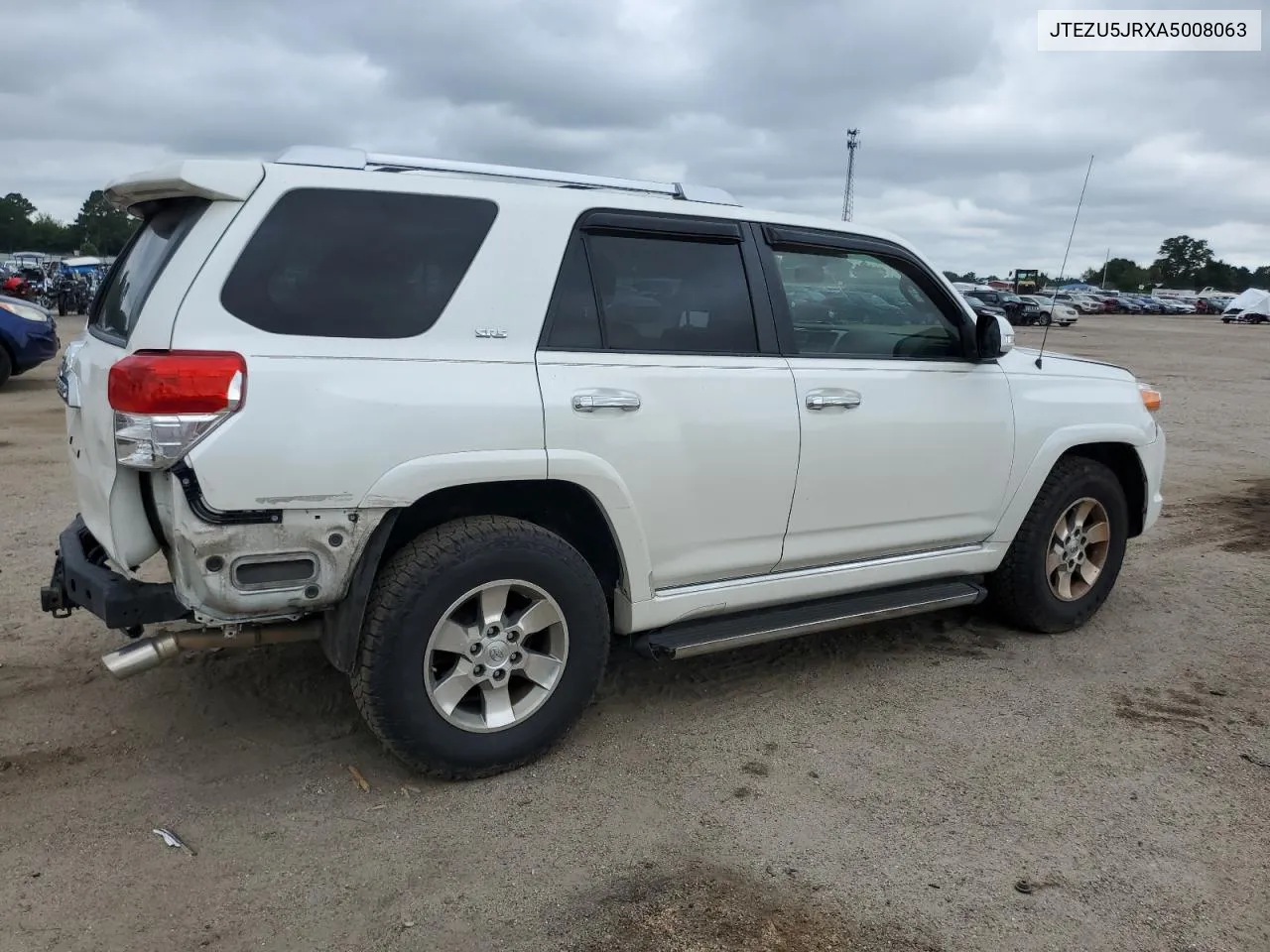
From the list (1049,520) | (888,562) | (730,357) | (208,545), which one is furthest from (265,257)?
(1049,520)

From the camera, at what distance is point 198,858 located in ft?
9.70

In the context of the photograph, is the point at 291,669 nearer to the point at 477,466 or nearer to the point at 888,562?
the point at 477,466

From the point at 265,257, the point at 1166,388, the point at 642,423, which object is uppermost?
the point at 265,257

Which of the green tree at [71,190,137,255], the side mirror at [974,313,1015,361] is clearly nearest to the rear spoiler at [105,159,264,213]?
the side mirror at [974,313,1015,361]

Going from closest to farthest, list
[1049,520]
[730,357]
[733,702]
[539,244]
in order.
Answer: [539,244], [730,357], [733,702], [1049,520]

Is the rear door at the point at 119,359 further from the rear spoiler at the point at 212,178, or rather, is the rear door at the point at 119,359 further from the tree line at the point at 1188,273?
the tree line at the point at 1188,273

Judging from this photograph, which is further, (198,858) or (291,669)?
(291,669)

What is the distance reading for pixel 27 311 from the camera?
41.0 feet

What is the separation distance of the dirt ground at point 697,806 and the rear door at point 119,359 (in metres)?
0.87

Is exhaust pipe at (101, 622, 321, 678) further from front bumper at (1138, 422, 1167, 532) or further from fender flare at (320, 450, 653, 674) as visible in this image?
front bumper at (1138, 422, 1167, 532)

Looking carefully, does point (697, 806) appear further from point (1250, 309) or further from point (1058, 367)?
point (1250, 309)

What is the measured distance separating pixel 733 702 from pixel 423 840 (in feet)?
4.85

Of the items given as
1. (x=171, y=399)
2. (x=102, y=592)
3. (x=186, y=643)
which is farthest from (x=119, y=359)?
(x=186, y=643)

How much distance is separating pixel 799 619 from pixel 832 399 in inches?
34.6
